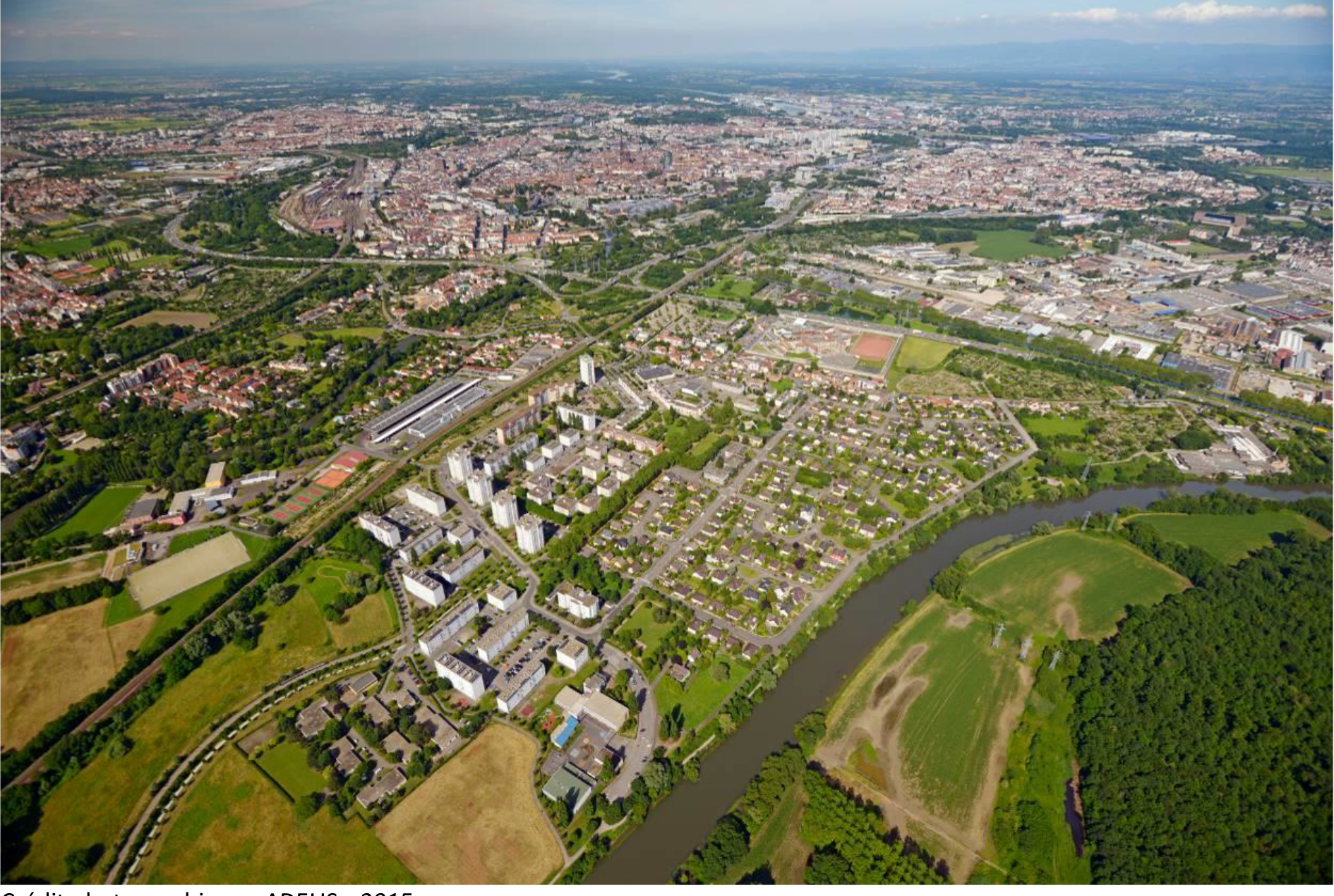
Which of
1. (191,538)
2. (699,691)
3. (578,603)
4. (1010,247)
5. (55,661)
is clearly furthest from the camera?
(1010,247)

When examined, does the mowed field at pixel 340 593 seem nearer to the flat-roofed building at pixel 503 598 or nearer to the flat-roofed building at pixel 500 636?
the flat-roofed building at pixel 503 598

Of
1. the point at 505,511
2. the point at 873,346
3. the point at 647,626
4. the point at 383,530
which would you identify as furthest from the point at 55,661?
the point at 873,346

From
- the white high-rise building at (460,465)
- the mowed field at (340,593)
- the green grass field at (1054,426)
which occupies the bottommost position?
the mowed field at (340,593)

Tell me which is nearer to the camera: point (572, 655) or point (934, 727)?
point (934, 727)

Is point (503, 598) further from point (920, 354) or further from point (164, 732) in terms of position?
point (920, 354)

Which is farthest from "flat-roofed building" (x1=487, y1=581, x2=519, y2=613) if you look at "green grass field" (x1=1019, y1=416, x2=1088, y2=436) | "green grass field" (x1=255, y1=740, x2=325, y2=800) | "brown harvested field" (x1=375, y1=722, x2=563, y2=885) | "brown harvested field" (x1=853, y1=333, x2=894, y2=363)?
"brown harvested field" (x1=853, y1=333, x2=894, y2=363)

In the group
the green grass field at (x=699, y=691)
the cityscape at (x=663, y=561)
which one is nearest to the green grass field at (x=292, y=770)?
the cityscape at (x=663, y=561)
